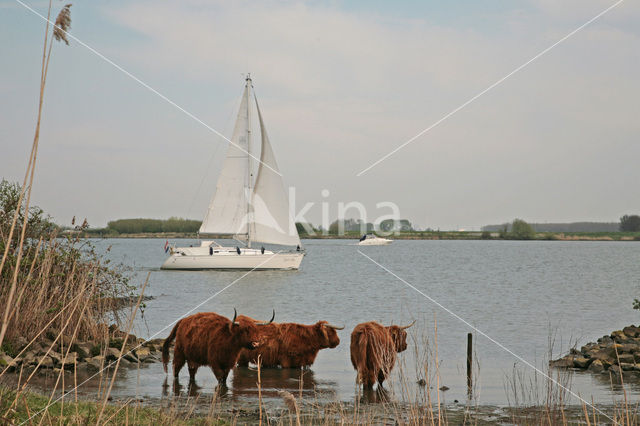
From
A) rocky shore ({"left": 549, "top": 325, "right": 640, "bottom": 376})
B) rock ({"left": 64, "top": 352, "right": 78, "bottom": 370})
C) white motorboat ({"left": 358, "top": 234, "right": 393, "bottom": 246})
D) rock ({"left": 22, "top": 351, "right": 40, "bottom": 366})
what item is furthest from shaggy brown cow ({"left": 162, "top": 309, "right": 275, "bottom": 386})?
white motorboat ({"left": 358, "top": 234, "right": 393, "bottom": 246})

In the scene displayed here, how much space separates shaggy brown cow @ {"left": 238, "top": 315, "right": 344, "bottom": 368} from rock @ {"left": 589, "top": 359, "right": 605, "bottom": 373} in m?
6.09

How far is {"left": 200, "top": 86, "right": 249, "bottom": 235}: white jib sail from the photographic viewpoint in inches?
1791

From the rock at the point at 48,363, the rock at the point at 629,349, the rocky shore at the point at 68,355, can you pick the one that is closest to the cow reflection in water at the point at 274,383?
the rocky shore at the point at 68,355

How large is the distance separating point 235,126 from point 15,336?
116 feet

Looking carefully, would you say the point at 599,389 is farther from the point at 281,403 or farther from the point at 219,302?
the point at 219,302

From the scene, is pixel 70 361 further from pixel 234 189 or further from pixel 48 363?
pixel 234 189

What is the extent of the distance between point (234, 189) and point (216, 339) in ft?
116

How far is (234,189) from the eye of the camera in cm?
4553

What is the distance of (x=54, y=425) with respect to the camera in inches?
244

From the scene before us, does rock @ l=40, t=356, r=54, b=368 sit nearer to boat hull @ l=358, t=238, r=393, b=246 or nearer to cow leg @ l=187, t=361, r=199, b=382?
cow leg @ l=187, t=361, r=199, b=382

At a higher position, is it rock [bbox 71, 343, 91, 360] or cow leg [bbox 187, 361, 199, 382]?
rock [bbox 71, 343, 91, 360]

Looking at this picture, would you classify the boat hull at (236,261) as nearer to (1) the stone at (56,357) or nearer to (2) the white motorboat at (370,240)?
(1) the stone at (56,357)

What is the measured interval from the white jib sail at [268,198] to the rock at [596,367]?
32528 millimetres

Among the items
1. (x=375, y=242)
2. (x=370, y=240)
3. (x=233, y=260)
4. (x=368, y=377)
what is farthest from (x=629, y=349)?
(x=375, y=242)
